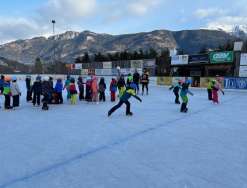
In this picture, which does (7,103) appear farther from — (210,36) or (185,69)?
(210,36)

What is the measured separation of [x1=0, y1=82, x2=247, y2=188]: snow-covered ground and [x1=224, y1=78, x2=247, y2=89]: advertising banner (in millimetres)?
14371

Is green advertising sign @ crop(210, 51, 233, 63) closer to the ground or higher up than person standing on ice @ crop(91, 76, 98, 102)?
higher up

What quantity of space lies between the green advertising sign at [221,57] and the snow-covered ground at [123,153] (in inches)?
785

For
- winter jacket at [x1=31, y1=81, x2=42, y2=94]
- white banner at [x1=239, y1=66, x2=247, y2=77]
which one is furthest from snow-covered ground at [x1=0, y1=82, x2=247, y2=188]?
white banner at [x1=239, y1=66, x2=247, y2=77]

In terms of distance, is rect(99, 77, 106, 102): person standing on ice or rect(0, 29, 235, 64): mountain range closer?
rect(99, 77, 106, 102): person standing on ice

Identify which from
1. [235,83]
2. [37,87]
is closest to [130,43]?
[235,83]

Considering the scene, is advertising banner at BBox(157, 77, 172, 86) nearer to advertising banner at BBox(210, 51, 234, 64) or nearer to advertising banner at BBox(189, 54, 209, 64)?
advertising banner at BBox(189, 54, 209, 64)

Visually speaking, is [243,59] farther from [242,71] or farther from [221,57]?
[221,57]

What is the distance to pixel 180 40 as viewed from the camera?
6156 inches

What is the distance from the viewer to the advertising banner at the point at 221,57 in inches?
1013

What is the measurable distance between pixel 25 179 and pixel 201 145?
3.18m

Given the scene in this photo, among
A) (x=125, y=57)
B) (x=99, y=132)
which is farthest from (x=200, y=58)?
(x=99, y=132)

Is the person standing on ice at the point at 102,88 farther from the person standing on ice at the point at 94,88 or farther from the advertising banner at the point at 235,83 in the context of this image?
the advertising banner at the point at 235,83

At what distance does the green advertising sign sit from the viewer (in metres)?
25.8
